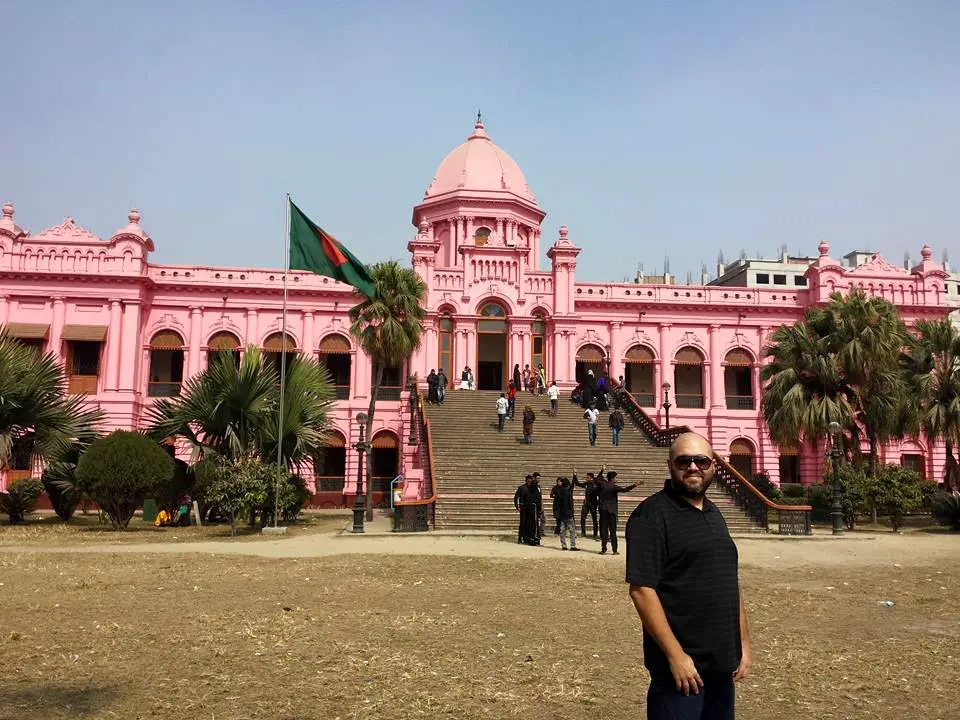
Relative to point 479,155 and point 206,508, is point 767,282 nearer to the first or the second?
point 479,155

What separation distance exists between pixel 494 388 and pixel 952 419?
1796 centimetres

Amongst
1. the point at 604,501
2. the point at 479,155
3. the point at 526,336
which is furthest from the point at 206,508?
the point at 479,155

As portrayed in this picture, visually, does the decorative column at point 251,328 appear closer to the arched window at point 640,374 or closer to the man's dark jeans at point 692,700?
the arched window at point 640,374

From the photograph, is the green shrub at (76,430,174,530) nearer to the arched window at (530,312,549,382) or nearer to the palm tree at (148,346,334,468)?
the palm tree at (148,346,334,468)

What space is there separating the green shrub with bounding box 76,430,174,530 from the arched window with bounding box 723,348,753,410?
24.9 m

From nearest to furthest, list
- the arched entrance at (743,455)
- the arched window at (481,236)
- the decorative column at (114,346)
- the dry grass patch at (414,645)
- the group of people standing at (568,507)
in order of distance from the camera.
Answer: the dry grass patch at (414,645), the group of people standing at (568,507), the decorative column at (114,346), the arched entrance at (743,455), the arched window at (481,236)

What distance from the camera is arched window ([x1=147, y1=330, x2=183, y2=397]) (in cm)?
3469

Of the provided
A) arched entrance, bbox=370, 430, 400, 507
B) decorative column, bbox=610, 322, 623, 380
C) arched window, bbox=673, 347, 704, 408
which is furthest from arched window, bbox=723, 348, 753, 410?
arched entrance, bbox=370, 430, 400, 507

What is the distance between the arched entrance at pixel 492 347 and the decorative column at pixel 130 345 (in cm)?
1361

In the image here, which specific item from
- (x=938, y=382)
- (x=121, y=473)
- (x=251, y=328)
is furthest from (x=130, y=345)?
(x=938, y=382)

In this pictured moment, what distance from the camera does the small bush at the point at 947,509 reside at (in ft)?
75.5

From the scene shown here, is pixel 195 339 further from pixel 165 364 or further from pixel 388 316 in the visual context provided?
pixel 388 316

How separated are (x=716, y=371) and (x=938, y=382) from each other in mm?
11867

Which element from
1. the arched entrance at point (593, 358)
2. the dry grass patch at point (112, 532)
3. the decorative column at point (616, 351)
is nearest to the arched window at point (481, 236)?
the arched entrance at point (593, 358)
